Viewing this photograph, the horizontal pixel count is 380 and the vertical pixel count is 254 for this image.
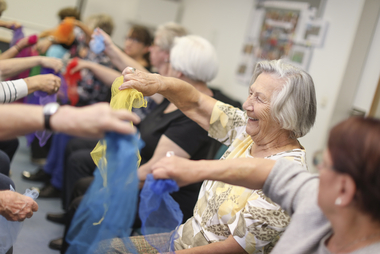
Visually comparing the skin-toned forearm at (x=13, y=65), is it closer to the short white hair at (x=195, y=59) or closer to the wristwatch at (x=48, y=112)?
the short white hair at (x=195, y=59)

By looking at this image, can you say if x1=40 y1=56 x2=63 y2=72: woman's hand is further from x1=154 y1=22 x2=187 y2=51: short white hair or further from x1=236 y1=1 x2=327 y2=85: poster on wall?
x1=236 y1=1 x2=327 y2=85: poster on wall

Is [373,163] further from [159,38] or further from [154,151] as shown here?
[159,38]

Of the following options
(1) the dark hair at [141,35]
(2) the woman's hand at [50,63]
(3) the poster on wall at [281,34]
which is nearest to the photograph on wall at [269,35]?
(3) the poster on wall at [281,34]

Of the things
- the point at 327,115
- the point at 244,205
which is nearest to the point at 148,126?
the point at 244,205

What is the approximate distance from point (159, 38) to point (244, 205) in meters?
1.78

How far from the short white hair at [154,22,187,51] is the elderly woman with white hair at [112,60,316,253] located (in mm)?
1197

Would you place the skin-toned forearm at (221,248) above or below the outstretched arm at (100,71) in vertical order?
below

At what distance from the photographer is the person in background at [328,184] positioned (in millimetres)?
777

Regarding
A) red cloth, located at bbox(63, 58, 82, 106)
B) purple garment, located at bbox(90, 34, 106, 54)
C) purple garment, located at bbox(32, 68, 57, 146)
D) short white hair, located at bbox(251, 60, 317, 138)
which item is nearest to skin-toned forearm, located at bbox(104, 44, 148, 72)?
purple garment, located at bbox(90, 34, 106, 54)

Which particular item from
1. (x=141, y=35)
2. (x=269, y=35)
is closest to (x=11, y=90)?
(x=141, y=35)

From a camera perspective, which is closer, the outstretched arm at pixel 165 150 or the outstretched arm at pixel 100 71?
the outstretched arm at pixel 165 150

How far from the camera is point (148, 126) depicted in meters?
2.11

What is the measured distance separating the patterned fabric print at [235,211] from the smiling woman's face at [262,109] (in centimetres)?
11

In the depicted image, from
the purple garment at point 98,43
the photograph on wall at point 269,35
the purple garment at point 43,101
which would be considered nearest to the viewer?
the purple garment at point 43,101
